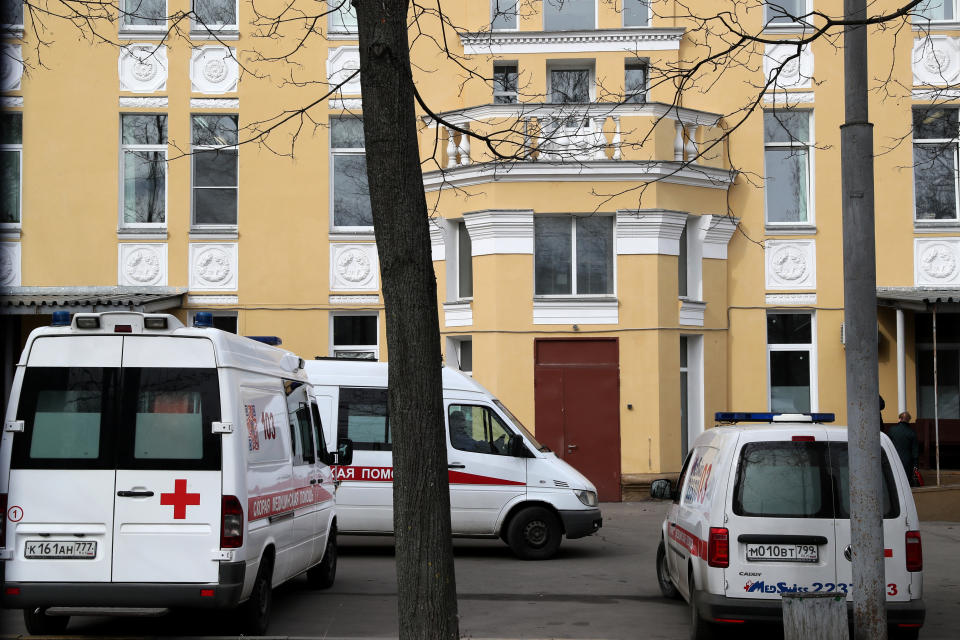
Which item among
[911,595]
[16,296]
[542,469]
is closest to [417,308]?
[911,595]

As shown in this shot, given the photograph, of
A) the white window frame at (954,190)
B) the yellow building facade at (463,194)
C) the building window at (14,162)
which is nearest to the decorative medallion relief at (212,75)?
the yellow building facade at (463,194)

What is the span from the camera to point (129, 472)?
8.20 metres

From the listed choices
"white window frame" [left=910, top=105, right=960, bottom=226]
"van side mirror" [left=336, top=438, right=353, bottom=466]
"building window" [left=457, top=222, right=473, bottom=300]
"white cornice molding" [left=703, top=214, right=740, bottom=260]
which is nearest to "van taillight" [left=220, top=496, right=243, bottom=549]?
"van side mirror" [left=336, top=438, right=353, bottom=466]

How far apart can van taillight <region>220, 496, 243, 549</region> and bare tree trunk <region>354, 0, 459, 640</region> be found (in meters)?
2.60

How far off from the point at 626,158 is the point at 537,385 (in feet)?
14.7

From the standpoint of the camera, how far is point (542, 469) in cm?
1422

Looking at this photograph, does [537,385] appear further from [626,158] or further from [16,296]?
[16,296]

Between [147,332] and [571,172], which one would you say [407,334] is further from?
[571,172]

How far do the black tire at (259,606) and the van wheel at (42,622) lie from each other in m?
1.42

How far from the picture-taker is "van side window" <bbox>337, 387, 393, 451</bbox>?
1440 cm

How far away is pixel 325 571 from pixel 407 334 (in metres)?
6.46

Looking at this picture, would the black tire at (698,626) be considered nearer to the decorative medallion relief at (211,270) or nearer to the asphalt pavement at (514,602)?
the asphalt pavement at (514,602)

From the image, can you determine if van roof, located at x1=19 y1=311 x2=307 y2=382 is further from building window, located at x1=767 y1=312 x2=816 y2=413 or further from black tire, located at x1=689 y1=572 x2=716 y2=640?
building window, located at x1=767 y1=312 x2=816 y2=413

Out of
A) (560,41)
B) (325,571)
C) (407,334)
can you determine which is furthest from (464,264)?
(407,334)
